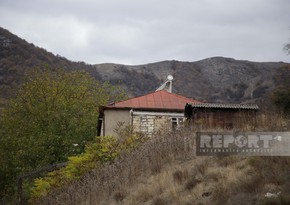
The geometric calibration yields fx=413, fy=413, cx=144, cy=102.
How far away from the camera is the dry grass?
821 centimetres

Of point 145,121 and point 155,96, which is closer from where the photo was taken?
point 145,121

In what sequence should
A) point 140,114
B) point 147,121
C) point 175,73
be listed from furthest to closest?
1. point 175,73
2. point 140,114
3. point 147,121

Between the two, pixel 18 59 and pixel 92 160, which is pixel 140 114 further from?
pixel 18 59

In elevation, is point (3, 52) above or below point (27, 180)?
above

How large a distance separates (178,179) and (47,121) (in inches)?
816

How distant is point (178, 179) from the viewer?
9.96 meters

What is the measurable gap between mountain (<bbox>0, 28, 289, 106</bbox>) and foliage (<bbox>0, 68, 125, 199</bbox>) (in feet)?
94.8

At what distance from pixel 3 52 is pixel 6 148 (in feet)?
184

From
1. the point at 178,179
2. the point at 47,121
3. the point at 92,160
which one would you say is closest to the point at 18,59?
the point at 47,121

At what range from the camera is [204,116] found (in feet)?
58.8

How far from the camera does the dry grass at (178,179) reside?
26.9 feet

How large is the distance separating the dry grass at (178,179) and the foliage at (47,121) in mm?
12183

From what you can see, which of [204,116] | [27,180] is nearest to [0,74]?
[27,180]

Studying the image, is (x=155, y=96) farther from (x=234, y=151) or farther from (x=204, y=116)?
(x=234, y=151)
